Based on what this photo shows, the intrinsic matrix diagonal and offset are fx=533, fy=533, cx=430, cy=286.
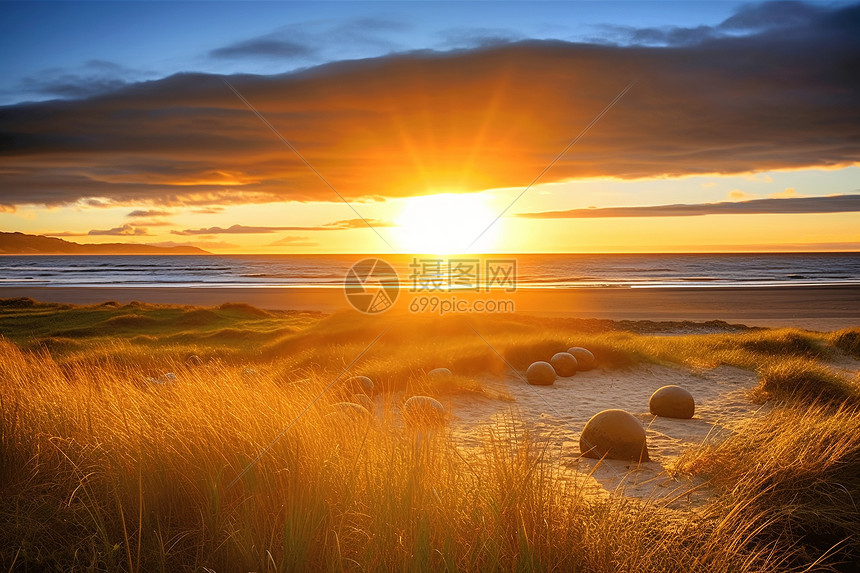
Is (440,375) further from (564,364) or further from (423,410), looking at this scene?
(564,364)

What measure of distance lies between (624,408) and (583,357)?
11.1ft

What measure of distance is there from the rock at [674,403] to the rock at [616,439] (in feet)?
8.38

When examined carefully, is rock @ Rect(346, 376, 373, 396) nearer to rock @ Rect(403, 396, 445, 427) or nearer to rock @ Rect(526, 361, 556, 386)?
rock @ Rect(403, 396, 445, 427)

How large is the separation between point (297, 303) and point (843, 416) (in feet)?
123

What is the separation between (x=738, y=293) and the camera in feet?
138

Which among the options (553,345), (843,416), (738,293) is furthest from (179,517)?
(738,293)

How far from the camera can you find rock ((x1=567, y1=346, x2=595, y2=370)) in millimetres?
13469

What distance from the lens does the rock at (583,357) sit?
13.5 m

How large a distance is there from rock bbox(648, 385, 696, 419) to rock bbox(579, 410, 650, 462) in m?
2.56

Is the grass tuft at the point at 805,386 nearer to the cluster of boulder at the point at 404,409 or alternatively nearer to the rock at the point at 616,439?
the rock at the point at 616,439

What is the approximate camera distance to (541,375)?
470 inches

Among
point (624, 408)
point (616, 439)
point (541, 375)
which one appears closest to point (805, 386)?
point (624, 408)

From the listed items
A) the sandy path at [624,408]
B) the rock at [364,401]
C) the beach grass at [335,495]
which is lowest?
the sandy path at [624,408]

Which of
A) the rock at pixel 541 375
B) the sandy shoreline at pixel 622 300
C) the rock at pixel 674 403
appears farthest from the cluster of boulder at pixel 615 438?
the sandy shoreline at pixel 622 300
